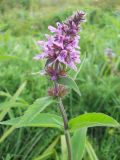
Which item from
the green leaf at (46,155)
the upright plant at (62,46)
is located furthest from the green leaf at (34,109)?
the green leaf at (46,155)

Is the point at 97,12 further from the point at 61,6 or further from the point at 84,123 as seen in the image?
the point at 84,123

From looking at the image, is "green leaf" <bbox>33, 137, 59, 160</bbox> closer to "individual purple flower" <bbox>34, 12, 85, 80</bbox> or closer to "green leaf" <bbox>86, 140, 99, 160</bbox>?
"green leaf" <bbox>86, 140, 99, 160</bbox>

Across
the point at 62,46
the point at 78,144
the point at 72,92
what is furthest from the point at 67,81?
the point at 72,92

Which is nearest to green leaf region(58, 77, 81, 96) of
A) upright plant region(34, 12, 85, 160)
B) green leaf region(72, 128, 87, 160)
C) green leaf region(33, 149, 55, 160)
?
upright plant region(34, 12, 85, 160)

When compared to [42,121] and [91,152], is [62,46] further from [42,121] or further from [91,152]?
[91,152]

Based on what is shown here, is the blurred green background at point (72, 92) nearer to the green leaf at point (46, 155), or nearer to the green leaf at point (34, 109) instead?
the green leaf at point (46, 155)
